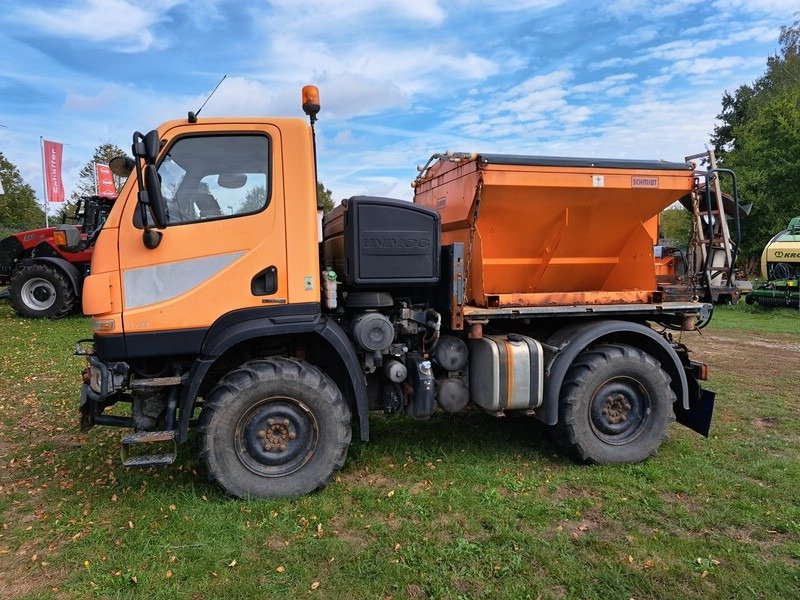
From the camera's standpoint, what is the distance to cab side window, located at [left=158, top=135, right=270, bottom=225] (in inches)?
159

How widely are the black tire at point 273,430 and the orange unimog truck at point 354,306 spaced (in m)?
0.01

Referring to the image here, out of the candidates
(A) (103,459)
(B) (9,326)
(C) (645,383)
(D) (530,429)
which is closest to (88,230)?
(B) (9,326)

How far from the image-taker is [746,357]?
968 cm

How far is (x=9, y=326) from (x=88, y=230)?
435 cm

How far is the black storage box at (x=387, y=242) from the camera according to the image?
430 centimetres

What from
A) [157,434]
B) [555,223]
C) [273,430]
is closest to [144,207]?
[157,434]

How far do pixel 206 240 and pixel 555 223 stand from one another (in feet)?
9.54

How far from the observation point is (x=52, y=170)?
67.0 feet

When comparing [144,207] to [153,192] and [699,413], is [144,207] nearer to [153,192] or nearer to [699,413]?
[153,192]

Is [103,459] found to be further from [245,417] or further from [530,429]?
[530,429]

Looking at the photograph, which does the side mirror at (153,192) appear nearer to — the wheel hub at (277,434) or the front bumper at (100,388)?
the front bumper at (100,388)

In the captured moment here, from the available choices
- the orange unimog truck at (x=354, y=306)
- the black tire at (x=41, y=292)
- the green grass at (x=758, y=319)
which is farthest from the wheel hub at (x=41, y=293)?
the green grass at (x=758, y=319)

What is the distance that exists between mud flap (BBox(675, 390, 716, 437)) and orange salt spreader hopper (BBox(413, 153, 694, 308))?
3.45 ft

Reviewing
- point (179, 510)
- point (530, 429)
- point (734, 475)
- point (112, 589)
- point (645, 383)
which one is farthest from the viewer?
point (530, 429)
